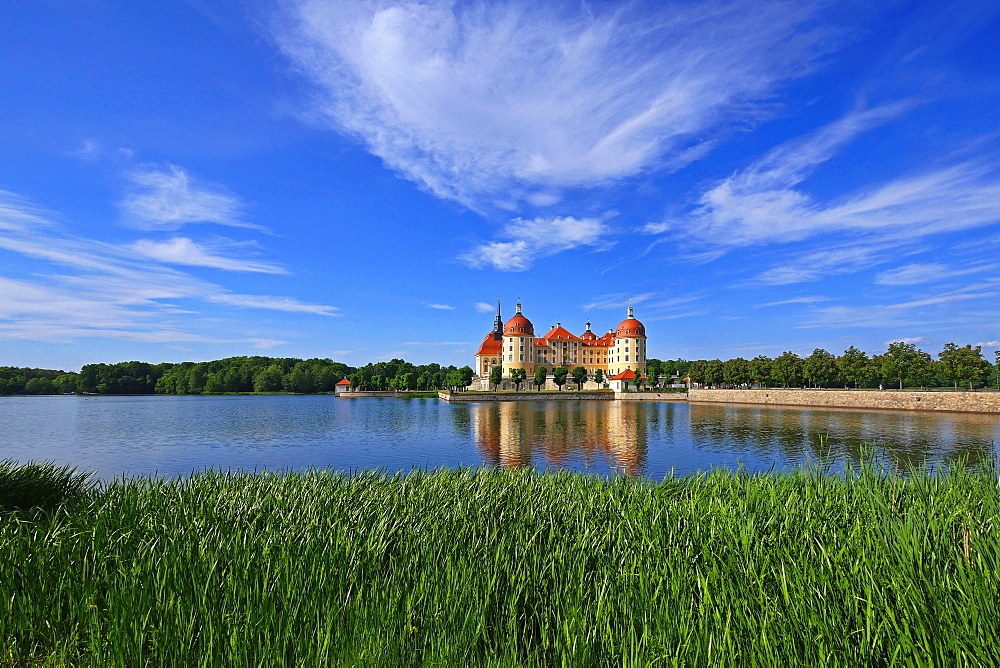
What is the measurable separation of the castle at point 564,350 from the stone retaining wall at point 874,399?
23.4 metres

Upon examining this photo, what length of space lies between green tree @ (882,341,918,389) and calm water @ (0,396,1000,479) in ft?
64.9

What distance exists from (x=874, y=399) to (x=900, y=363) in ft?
44.7

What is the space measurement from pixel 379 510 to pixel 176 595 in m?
1.92

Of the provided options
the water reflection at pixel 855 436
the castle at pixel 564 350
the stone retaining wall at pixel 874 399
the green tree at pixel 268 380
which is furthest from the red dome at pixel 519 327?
the water reflection at pixel 855 436

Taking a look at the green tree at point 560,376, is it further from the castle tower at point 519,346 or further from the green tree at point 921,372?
the green tree at point 921,372

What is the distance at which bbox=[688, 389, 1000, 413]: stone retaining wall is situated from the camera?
34.8 meters

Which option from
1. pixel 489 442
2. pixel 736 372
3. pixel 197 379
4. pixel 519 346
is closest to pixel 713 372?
pixel 736 372

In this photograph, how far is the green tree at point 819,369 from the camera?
2169 inches

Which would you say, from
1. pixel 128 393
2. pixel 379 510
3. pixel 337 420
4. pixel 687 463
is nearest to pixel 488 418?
pixel 337 420

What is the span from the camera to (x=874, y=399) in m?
41.3

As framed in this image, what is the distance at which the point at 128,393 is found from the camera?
9662cm

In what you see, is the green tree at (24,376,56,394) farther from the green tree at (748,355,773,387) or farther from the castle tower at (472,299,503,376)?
the green tree at (748,355,773,387)

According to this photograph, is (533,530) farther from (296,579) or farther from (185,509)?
(185,509)

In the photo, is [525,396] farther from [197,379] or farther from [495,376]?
[197,379]
